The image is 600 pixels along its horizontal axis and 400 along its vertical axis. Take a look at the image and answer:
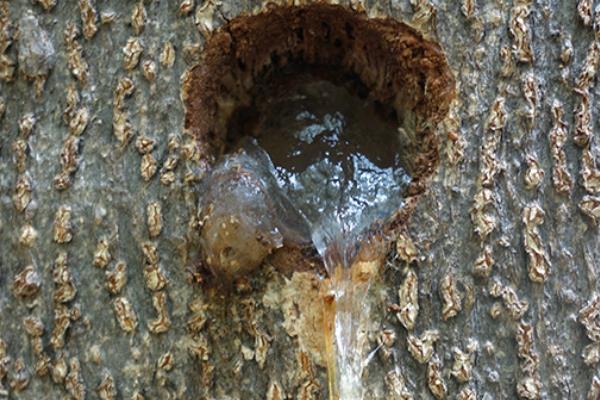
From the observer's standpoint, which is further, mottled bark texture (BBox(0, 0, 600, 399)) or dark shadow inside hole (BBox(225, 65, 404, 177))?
dark shadow inside hole (BBox(225, 65, 404, 177))

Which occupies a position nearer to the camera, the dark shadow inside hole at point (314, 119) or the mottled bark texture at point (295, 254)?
the mottled bark texture at point (295, 254)

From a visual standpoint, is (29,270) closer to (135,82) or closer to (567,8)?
(135,82)

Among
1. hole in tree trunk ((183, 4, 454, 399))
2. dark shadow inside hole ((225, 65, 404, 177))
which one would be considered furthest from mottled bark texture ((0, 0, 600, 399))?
dark shadow inside hole ((225, 65, 404, 177))

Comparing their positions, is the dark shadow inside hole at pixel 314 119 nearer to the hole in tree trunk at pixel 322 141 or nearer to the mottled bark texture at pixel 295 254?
the hole in tree trunk at pixel 322 141

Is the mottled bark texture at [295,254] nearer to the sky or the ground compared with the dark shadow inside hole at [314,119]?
nearer to the ground

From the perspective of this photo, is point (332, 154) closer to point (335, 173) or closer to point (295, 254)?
point (335, 173)

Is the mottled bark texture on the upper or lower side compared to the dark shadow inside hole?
lower

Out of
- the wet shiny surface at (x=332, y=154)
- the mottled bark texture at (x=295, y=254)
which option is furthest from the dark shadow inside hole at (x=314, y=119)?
the mottled bark texture at (x=295, y=254)

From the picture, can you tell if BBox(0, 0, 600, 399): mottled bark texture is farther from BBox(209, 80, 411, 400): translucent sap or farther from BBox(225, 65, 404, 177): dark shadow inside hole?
BBox(225, 65, 404, 177): dark shadow inside hole
